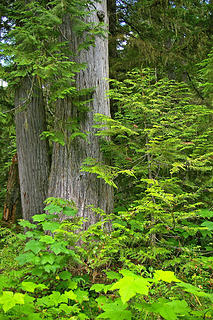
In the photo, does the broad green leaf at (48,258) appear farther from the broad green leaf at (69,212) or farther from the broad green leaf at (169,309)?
the broad green leaf at (169,309)

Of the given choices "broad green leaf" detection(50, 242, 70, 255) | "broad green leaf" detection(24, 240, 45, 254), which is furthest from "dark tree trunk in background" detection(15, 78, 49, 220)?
"broad green leaf" detection(50, 242, 70, 255)

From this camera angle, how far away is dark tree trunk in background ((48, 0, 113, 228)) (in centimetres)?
338

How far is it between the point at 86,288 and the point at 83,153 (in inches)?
69.9

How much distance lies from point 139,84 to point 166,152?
108 cm

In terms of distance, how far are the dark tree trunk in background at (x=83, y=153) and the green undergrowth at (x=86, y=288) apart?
47cm

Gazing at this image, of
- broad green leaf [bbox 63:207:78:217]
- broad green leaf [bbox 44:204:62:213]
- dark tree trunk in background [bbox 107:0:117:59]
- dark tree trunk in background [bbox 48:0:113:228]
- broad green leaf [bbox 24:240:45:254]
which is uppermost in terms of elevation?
dark tree trunk in background [bbox 107:0:117:59]

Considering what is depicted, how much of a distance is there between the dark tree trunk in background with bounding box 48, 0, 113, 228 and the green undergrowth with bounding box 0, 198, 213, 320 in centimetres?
47

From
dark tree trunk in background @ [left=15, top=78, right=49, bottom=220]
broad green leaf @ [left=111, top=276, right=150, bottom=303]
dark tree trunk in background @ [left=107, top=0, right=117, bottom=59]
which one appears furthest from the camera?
dark tree trunk in background @ [left=107, top=0, right=117, bottom=59]

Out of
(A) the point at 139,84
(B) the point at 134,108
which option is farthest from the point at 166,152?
(A) the point at 139,84

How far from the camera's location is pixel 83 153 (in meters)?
3.48

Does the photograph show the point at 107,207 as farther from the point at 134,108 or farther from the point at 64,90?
the point at 64,90

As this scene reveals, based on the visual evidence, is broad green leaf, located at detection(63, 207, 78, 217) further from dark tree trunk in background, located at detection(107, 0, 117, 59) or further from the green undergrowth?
dark tree trunk in background, located at detection(107, 0, 117, 59)

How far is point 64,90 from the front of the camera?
297 cm

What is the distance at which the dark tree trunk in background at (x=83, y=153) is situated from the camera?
338 centimetres
